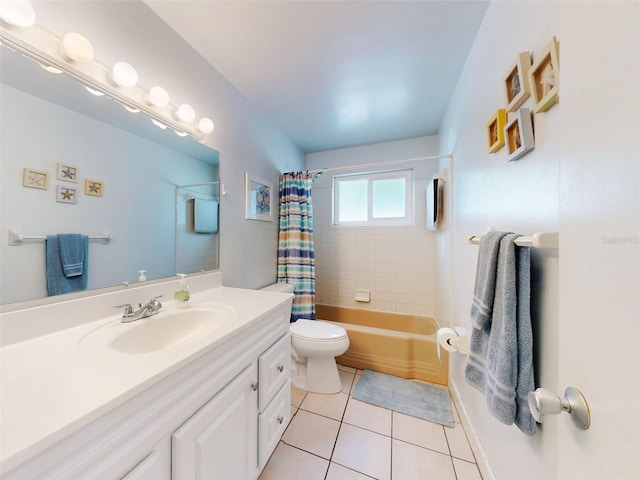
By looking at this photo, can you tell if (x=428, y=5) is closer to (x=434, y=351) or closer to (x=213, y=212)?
(x=213, y=212)

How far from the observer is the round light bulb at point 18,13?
68 centimetres

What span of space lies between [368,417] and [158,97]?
7.06 ft

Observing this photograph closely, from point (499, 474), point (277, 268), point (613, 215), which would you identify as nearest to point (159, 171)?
point (277, 268)

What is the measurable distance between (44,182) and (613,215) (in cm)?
140

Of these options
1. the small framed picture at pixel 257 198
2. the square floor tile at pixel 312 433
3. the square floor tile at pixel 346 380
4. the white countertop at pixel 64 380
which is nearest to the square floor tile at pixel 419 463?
the square floor tile at pixel 312 433

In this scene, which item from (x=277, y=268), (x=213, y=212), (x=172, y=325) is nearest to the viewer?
(x=172, y=325)

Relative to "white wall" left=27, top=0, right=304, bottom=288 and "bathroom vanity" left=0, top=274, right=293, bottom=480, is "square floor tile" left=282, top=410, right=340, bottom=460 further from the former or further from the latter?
"white wall" left=27, top=0, right=304, bottom=288

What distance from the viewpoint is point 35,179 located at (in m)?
0.74

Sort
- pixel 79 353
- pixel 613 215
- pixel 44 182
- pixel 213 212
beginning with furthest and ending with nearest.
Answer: pixel 213 212 < pixel 44 182 < pixel 79 353 < pixel 613 215

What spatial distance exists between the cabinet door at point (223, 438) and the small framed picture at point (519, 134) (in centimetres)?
127

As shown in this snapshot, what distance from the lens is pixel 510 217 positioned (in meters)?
0.87

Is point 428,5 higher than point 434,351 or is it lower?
higher

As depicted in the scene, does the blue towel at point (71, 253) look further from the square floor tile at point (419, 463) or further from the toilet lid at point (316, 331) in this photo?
the square floor tile at point (419, 463)

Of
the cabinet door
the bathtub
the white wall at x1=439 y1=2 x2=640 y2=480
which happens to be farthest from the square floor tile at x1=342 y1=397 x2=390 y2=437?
the white wall at x1=439 y1=2 x2=640 y2=480
